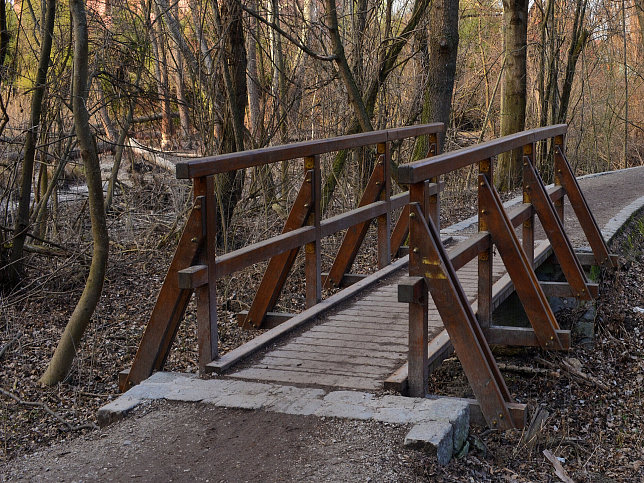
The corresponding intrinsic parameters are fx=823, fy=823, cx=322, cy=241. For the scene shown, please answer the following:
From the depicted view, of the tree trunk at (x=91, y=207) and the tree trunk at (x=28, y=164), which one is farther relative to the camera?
the tree trunk at (x=28, y=164)

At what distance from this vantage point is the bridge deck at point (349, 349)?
479 centimetres

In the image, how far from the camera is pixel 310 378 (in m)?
4.77

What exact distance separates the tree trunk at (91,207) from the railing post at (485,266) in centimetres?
291

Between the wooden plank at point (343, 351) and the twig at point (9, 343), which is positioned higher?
the wooden plank at point (343, 351)

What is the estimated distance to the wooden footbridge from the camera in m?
4.45

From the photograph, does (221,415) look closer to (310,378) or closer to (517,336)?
(310,378)

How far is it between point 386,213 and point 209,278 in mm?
2997

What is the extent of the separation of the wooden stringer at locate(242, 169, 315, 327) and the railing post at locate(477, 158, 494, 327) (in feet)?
4.33

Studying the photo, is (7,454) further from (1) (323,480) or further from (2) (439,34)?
(2) (439,34)

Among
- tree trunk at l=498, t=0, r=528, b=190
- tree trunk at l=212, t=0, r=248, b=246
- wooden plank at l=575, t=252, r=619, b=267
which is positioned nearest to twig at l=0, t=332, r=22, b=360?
tree trunk at l=212, t=0, r=248, b=246

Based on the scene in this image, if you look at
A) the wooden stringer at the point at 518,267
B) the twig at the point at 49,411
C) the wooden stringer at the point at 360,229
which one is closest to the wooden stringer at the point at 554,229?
the wooden stringer at the point at 518,267

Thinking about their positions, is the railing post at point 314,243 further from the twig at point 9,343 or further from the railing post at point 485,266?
the twig at point 9,343

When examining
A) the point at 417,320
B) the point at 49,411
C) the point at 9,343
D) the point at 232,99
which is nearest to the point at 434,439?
the point at 417,320

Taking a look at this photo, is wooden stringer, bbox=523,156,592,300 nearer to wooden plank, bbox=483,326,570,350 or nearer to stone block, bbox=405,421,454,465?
wooden plank, bbox=483,326,570,350
